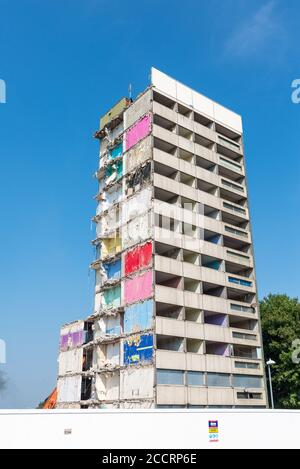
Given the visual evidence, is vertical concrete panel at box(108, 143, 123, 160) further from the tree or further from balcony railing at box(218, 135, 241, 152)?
the tree

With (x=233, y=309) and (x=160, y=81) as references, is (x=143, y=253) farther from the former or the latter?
(x=160, y=81)

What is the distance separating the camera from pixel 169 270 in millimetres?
48938

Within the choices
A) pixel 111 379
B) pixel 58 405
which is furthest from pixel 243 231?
pixel 58 405

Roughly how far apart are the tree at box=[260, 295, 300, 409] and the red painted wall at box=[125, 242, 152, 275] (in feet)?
67.2

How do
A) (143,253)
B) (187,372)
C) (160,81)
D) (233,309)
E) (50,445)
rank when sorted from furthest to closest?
(160,81) → (233,309) → (143,253) → (187,372) → (50,445)

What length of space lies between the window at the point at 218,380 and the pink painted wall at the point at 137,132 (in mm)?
29754

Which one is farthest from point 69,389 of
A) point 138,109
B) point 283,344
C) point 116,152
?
point 138,109

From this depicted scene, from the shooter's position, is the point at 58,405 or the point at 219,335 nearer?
the point at 219,335

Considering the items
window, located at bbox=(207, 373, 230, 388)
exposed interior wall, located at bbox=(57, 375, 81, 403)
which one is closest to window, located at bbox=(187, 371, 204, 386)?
window, located at bbox=(207, 373, 230, 388)

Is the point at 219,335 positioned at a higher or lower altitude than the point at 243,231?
→ lower

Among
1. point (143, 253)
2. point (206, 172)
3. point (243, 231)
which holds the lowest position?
point (143, 253)

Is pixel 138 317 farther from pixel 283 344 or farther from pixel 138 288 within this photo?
pixel 283 344
